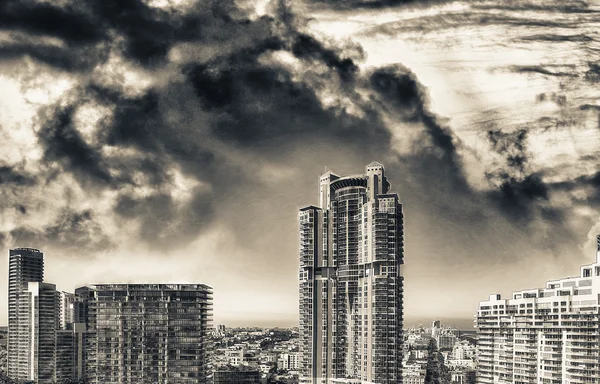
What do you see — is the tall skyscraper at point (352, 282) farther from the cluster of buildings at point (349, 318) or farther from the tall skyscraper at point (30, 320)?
the tall skyscraper at point (30, 320)

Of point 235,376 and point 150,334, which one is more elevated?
point 150,334

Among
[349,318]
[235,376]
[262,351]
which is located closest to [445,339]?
[262,351]

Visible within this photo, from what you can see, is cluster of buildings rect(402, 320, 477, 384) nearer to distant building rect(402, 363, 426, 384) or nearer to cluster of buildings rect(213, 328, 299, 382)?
distant building rect(402, 363, 426, 384)

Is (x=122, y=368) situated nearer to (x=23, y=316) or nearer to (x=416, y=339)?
(x=23, y=316)

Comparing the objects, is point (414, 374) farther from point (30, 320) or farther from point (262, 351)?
point (30, 320)

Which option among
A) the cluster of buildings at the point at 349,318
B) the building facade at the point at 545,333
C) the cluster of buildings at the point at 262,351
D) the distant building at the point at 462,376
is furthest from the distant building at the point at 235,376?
the building facade at the point at 545,333

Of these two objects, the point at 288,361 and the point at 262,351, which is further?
the point at 262,351
